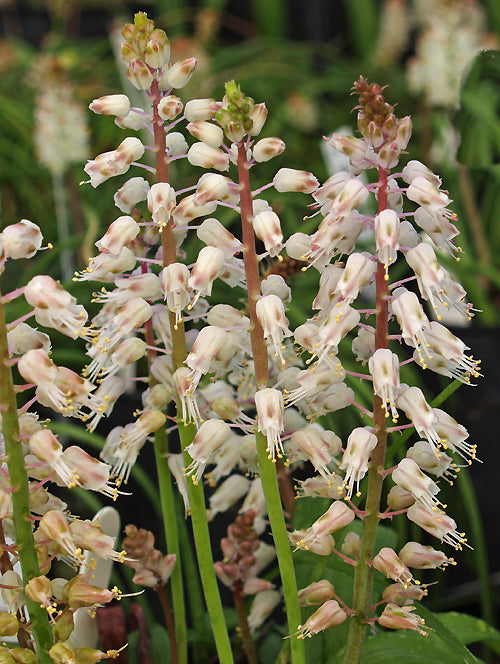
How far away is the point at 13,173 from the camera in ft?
8.60

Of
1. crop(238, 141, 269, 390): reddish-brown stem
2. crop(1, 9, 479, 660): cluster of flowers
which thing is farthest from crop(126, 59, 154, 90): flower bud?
crop(238, 141, 269, 390): reddish-brown stem

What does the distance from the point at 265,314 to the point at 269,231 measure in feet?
0.23

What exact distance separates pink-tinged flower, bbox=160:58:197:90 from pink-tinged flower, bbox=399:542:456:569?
0.47 meters

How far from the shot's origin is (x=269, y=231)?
0.69 m

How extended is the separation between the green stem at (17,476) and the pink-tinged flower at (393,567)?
29 centimetres

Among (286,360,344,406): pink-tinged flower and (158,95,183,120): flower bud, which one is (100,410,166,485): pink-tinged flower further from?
(158,95,183,120): flower bud

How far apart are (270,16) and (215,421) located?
3.83m

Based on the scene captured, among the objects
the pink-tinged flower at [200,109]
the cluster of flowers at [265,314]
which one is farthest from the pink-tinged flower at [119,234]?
the pink-tinged flower at [200,109]

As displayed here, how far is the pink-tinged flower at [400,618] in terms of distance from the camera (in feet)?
2.37

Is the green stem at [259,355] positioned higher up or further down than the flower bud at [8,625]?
higher up

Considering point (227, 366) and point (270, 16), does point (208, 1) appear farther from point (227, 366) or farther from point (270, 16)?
point (227, 366)

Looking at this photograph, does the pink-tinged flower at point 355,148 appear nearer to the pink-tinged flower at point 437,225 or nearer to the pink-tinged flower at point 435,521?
the pink-tinged flower at point 437,225

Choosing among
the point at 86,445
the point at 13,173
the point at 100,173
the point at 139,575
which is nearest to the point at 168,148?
the point at 100,173

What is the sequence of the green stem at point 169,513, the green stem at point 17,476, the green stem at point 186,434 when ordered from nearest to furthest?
the green stem at point 17,476 < the green stem at point 186,434 < the green stem at point 169,513
